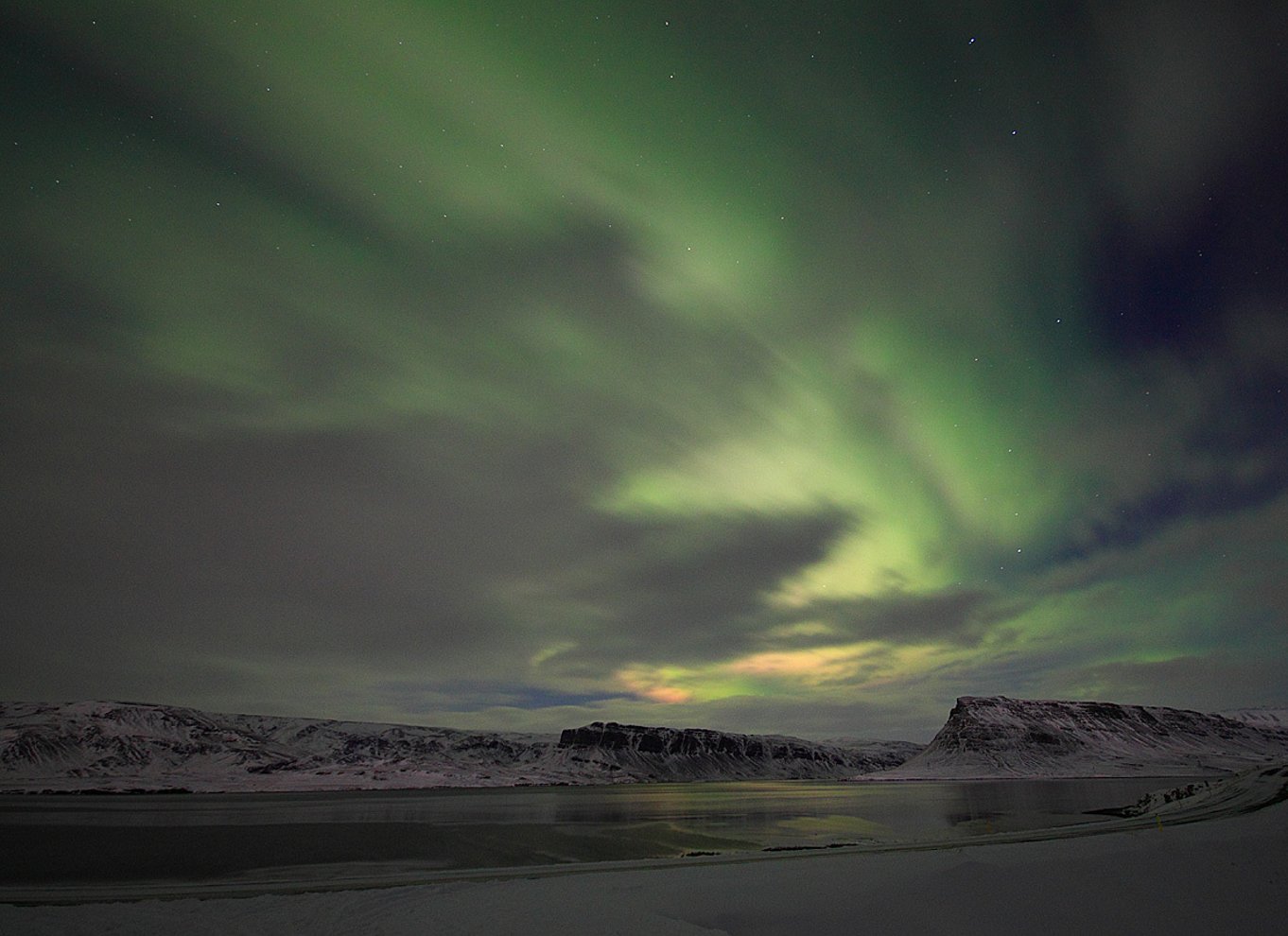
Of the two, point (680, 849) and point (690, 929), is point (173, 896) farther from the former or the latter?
point (680, 849)

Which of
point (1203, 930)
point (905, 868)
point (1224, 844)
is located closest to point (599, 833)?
point (905, 868)

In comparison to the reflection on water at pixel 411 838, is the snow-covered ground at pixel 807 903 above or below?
above

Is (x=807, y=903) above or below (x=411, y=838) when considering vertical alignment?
above

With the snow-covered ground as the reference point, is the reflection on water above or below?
below

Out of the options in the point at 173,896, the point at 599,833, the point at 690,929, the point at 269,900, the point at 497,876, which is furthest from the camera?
the point at 599,833

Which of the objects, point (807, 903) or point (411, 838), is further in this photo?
point (411, 838)

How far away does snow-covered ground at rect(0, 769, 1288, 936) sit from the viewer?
1970 centimetres

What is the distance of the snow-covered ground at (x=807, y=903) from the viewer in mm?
19703

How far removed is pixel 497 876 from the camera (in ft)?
106

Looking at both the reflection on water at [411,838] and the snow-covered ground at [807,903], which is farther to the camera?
the reflection on water at [411,838]

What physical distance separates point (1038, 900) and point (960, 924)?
523 cm

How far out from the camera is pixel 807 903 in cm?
2305

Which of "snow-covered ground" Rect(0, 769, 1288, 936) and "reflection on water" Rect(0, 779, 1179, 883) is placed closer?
"snow-covered ground" Rect(0, 769, 1288, 936)

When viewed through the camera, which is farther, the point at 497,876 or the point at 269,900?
the point at 497,876
